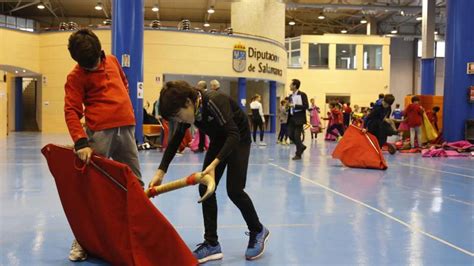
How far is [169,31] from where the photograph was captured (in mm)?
21312

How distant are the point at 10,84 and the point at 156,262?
82.4ft

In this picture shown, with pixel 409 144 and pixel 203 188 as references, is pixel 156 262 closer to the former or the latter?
pixel 203 188

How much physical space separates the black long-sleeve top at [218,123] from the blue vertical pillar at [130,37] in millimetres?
9557

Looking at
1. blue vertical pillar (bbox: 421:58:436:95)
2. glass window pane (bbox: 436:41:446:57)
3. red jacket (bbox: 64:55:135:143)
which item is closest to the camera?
red jacket (bbox: 64:55:135:143)

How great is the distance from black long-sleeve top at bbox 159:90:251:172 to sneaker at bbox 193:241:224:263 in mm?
646

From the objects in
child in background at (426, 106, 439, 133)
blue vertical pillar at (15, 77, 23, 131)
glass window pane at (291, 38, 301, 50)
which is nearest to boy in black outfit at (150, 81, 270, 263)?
Result: child in background at (426, 106, 439, 133)

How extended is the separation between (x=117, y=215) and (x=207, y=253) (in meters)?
0.82

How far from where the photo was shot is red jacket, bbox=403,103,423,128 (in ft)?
44.4

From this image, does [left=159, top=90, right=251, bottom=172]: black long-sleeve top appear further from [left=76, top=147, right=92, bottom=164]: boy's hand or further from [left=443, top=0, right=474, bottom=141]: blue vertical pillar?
[left=443, top=0, right=474, bottom=141]: blue vertical pillar

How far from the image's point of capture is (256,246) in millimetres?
3420

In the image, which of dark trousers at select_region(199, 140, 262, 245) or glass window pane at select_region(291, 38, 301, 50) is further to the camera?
glass window pane at select_region(291, 38, 301, 50)

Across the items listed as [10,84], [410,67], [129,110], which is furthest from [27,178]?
[410,67]

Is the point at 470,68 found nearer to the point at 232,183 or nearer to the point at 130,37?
the point at 130,37

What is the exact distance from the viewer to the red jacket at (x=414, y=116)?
44.4 feet
